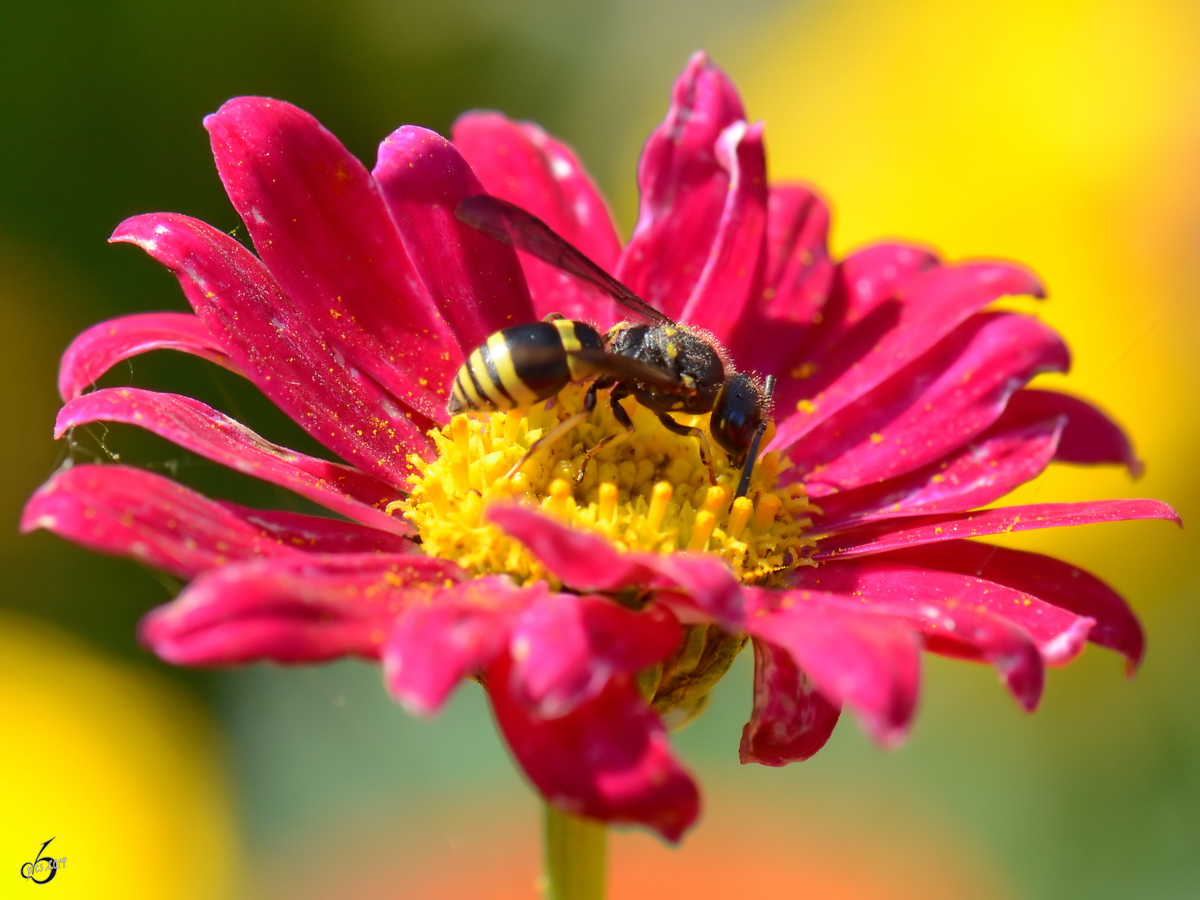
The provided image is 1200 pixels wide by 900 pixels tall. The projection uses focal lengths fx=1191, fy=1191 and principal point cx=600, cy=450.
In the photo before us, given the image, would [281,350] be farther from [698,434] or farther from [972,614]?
[972,614]

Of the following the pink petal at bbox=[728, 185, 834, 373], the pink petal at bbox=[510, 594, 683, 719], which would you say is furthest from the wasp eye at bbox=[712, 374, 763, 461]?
the pink petal at bbox=[510, 594, 683, 719]

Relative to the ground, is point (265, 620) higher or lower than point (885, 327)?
lower

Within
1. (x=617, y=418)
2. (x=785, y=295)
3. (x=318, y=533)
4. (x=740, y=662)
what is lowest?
(x=740, y=662)

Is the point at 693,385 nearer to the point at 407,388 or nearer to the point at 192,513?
the point at 407,388

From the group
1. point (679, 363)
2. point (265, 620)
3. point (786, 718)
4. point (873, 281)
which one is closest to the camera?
point (265, 620)

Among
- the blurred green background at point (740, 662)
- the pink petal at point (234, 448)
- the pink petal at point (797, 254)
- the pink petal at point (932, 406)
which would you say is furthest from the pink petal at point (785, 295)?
the blurred green background at point (740, 662)

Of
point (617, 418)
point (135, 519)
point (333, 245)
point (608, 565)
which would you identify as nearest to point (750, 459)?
point (617, 418)

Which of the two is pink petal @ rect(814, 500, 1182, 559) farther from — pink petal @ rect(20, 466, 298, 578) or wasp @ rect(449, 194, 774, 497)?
pink petal @ rect(20, 466, 298, 578)
